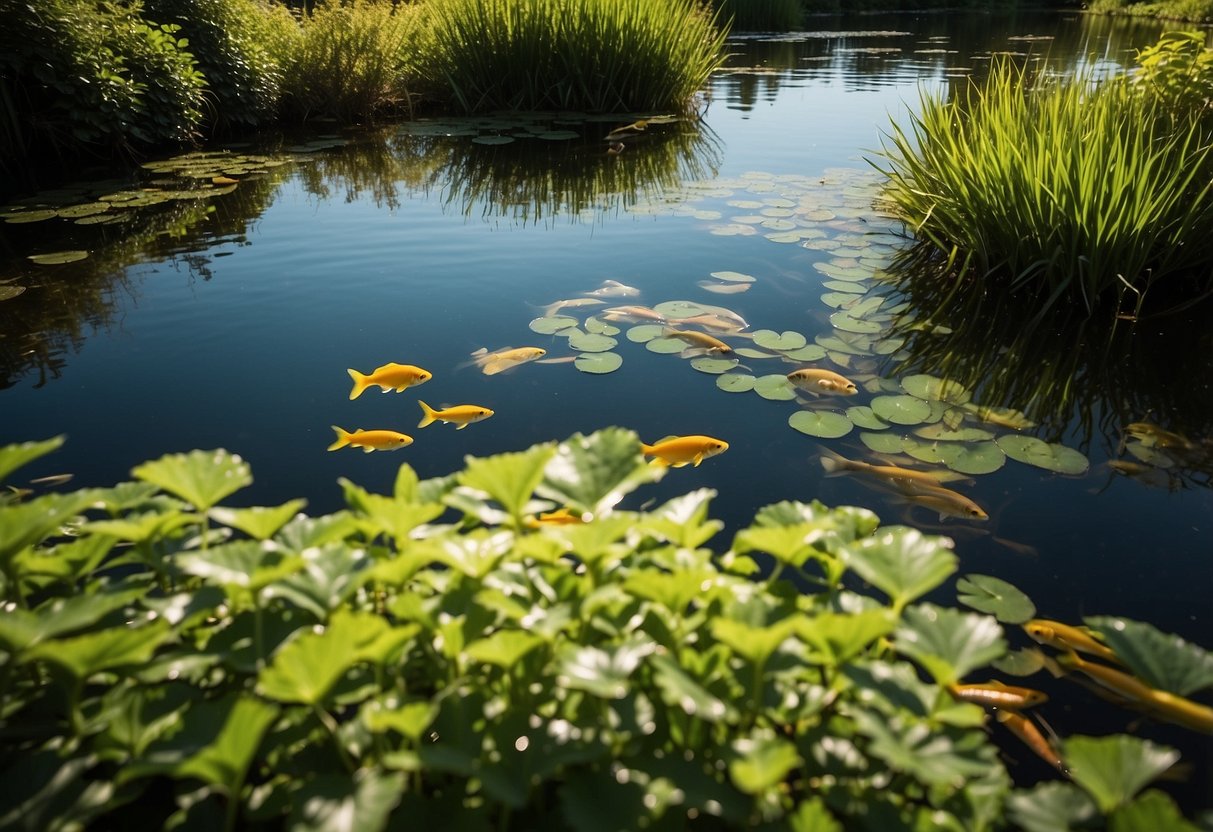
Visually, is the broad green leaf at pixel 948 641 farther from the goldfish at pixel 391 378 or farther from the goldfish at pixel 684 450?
the goldfish at pixel 391 378

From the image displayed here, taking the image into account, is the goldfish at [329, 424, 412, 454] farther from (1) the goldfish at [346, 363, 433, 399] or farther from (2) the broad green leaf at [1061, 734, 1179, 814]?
(2) the broad green leaf at [1061, 734, 1179, 814]

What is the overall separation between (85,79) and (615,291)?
5.27 meters

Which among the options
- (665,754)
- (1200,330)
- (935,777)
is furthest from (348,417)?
(1200,330)

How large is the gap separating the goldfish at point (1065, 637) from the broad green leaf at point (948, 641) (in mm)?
1025

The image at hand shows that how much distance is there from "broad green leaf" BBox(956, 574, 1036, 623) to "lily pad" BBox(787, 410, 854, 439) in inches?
33.4

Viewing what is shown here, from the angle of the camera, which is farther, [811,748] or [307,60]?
[307,60]

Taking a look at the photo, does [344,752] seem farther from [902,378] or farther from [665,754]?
[902,378]

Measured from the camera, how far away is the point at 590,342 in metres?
3.57

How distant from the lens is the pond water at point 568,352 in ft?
7.82

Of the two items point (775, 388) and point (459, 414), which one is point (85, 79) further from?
point (775, 388)

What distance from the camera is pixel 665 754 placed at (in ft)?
2.95

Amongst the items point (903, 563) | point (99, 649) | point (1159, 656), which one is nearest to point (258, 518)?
point (99, 649)

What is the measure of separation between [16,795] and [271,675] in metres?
0.35

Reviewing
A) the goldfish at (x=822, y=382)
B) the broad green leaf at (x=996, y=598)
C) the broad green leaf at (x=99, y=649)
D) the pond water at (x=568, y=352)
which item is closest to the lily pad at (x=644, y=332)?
the pond water at (x=568, y=352)
